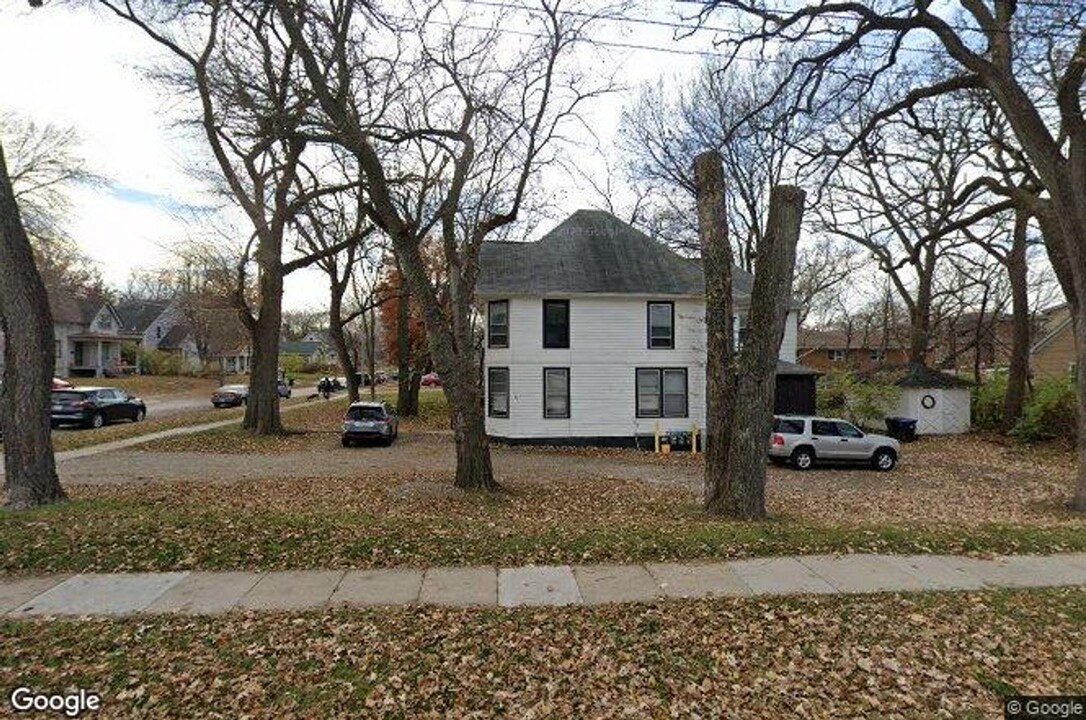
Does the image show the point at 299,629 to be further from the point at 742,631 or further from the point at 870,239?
the point at 870,239

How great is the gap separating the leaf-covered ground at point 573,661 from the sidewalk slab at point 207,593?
0.86 feet

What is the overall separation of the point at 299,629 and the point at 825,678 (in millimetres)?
3938

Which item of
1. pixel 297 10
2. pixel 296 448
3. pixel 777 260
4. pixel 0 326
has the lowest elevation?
pixel 296 448

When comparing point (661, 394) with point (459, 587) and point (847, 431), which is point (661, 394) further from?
point (459, 587)

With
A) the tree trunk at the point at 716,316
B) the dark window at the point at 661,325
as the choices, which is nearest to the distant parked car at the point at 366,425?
the dark window at the point at 661,325

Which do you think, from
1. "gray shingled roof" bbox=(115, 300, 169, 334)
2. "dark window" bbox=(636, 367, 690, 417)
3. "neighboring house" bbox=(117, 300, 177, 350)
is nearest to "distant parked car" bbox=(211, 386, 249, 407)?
"dark window" bbox=(636, 367, 690, 417)

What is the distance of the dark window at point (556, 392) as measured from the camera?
21.8 metres

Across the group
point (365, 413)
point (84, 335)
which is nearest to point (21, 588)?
point (365, 413)

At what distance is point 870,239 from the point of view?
87.8ft

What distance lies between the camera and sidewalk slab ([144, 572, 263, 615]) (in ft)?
17.4

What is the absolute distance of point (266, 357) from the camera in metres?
21.9

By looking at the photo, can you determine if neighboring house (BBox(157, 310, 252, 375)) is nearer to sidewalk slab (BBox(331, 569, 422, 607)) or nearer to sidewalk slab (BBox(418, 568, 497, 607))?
sidewalk slab (BBox(331, 569, 422, 607))

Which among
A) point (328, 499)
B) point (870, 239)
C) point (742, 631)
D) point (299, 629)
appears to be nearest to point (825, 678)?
point (742, 631)

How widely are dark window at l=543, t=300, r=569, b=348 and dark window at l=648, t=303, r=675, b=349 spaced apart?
3.10 m
